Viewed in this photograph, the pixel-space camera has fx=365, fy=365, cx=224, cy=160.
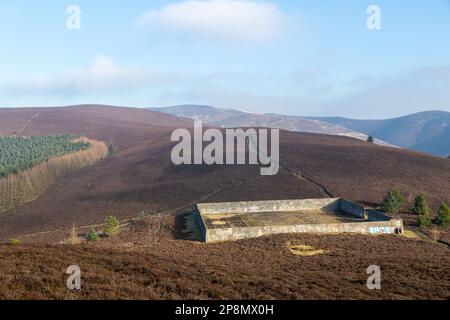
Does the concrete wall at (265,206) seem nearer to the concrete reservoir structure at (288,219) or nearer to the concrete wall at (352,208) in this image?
the concrete reservoir structure at (288,219)

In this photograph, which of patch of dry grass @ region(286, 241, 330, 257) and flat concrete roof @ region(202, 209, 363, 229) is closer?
patch of dry grass @ region(286, 241, 330, 257)

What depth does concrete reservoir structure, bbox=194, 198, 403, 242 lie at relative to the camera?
102 ft

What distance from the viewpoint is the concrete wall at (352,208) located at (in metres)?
37.0

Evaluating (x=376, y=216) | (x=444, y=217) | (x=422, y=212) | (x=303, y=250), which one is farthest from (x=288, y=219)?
(x=444, y=217)

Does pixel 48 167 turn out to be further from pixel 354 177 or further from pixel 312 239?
pixel 312 239

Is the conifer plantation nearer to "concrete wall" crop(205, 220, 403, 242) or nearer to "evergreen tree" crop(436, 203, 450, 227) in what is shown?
"concrete wall" crop(205, 220, 403, 242)

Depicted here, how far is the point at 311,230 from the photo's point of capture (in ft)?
105

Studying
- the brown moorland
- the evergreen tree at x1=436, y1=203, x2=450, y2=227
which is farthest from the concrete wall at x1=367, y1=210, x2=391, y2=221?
the evergreen tree at x1=436, y1=203, x2=450, y2=227

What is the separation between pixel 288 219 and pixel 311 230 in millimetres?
4460

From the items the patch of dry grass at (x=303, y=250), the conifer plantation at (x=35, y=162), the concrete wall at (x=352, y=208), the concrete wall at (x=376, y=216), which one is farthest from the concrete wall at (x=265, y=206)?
the conifer plantation at (x=35, y=162)

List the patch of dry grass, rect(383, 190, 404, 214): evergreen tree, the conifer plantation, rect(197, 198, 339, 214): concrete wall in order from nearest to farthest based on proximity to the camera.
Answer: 1. the patch of dry grass
2. rect(197, 198, 339, 214): concrete wall
3. rect(383, 190, 404, 214): evergreen tree
4. the conifer plantation

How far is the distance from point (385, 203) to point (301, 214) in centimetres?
989

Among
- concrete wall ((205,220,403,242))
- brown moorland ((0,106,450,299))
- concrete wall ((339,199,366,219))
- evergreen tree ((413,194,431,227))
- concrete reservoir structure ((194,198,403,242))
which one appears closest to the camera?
brown moorland ((0,106,450,299))

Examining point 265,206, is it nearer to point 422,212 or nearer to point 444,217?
point 422,212
